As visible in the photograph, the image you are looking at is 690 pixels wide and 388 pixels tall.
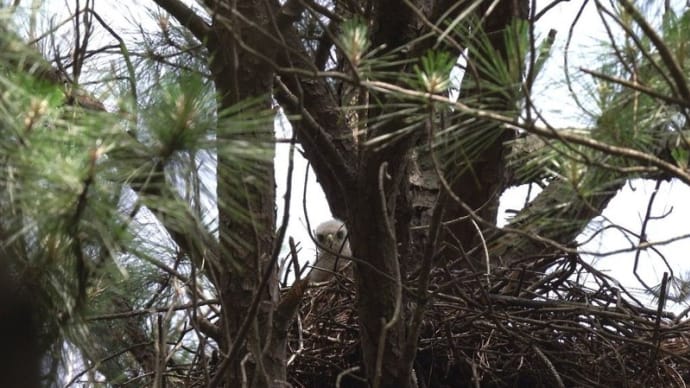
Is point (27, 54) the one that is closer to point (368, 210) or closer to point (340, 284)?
point (368, 210)

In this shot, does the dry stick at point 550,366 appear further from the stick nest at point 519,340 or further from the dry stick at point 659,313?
the dry stick at point 659,313

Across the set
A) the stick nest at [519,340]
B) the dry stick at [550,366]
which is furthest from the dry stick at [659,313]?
the dry stick at [550,366]

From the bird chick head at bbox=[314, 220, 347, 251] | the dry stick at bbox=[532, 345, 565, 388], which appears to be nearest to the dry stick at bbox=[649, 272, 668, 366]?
the dry stick at bbox=[532, 345, 565, 388]

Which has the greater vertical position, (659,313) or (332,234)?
(332,234)

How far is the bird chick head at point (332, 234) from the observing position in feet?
15.8

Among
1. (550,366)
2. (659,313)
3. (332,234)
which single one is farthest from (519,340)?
(332,234)

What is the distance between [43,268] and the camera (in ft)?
6.43

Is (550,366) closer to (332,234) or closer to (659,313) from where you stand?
(659,313)

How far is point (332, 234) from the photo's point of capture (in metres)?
4.87

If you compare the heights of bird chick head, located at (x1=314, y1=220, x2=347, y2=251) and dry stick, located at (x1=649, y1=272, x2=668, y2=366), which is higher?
bird chick head, located at (x1=314, y1=220, x2=347, y2=251)

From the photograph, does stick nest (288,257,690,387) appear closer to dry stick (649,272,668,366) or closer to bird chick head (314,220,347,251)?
dry stick (649,272,668,366)

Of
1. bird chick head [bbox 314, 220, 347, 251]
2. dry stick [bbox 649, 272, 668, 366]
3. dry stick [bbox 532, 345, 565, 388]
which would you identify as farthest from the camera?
bird chick head [bbox 314, 220, 347, 251]

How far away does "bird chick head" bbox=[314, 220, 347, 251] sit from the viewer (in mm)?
4801

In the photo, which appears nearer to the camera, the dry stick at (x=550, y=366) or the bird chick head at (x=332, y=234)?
the dry stick at (x=550, y=366)
